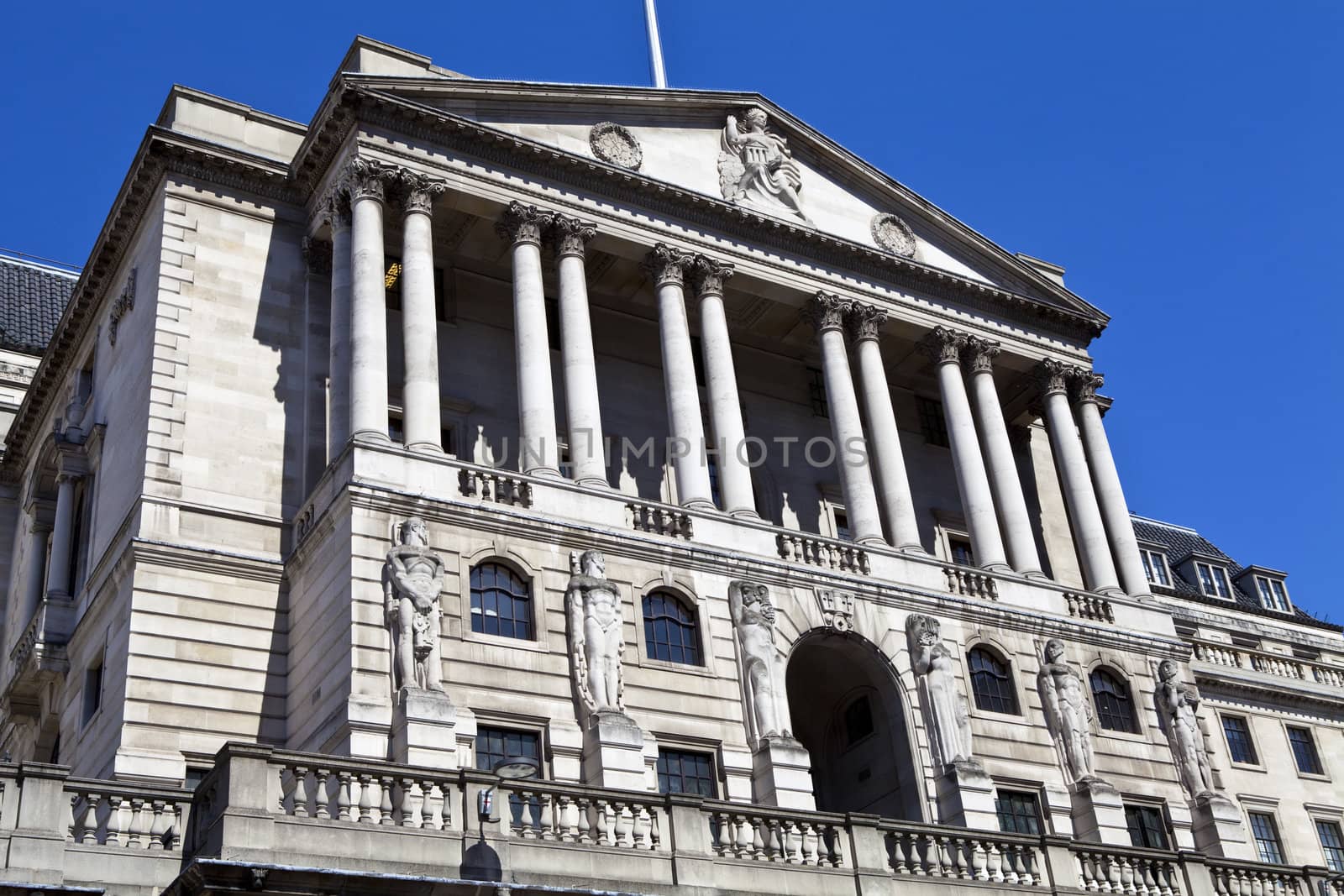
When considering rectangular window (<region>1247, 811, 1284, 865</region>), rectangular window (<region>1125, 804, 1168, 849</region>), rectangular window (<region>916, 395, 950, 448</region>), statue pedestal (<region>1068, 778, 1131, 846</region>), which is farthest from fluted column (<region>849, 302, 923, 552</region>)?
rectangular window (<region>1247, 811, 1284, 865</region>)

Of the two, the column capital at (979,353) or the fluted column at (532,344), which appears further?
the column capital at (979,353)

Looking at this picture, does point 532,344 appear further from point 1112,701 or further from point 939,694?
point 1112,701

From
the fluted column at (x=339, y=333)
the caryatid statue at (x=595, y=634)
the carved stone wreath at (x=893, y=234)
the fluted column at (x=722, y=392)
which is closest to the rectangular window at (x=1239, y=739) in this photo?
the carved stone wreath at (x=893, y=234)

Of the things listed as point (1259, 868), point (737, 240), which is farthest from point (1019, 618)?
point (737, 240)

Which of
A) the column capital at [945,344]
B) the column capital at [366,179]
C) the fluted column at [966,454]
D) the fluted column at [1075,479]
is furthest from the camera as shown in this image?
the column capital at [945,344]

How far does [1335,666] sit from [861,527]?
29.6 m

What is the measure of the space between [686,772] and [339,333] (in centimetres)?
1457

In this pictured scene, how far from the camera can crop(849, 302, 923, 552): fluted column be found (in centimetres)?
4631

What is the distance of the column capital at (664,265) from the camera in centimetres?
4681

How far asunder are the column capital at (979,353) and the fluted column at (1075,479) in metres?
2.42

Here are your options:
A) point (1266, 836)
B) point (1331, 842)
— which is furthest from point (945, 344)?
point (1331, 842)

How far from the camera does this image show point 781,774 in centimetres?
3756

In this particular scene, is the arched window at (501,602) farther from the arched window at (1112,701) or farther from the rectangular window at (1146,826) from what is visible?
the rectangular window at (1146,826)

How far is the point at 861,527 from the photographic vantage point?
148ft
